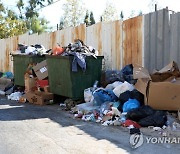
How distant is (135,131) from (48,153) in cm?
173

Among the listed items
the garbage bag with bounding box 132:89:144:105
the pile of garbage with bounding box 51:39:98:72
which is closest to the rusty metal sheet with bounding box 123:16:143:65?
the pile of garbage with bounding box 51:39:98:72

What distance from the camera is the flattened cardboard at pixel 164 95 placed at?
19.4ft

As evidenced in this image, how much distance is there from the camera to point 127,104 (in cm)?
629

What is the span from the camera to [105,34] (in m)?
9.29

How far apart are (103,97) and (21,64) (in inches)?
164

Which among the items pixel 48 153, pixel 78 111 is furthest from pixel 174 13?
pixel 48 153

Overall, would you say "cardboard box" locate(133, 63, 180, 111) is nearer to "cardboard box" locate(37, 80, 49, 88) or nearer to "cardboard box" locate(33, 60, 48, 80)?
"cardboard box" locate(37, 80, 49, 88)

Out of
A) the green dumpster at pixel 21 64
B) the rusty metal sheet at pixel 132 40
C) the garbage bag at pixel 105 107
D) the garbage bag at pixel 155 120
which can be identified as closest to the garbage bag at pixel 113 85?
the garbage bag at pixel 105 107

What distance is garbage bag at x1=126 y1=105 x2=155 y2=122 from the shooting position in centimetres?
575

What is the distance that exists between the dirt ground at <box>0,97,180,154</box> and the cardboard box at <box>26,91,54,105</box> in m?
1.33

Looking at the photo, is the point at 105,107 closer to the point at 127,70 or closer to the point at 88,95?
the point at 88,95

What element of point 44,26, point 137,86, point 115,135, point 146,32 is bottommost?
point 115,135

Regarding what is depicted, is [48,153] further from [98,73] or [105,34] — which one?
[105,34]

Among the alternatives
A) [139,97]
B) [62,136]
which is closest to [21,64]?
[139,97]
